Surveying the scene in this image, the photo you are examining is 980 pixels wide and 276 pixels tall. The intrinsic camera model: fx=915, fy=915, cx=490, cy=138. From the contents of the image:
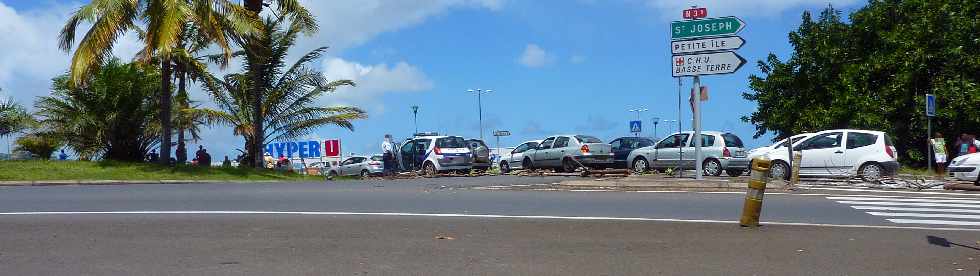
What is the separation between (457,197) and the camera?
49.9 feet

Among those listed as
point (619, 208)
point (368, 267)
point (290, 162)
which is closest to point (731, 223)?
point (619, 208)

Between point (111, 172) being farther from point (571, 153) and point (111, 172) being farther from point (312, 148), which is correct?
point (312, 148)

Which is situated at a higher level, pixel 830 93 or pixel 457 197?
pixel 830 93

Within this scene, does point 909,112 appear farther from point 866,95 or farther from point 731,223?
point 731,223

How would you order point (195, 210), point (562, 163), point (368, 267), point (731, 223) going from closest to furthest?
point (368, 267), point (731, 223), point (195, 210), point (562, 163)

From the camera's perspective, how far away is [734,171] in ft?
78.7

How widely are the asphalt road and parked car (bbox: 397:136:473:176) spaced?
45.9ft

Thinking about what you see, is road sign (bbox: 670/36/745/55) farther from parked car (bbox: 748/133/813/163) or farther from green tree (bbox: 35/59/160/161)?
green tree (bbox: 35/59/160/161)

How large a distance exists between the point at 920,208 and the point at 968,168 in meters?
5.53

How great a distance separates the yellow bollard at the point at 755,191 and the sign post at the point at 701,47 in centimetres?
746

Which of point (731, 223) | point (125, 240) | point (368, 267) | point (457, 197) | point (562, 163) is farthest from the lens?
point (562, 163)

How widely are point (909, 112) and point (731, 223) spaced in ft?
73.9

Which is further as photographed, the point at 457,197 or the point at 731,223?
the point at 457,197

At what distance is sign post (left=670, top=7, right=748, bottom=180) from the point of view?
1711 cm
